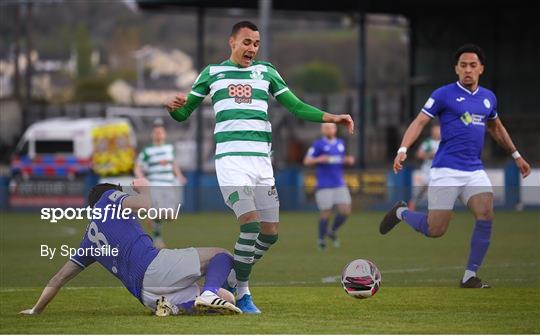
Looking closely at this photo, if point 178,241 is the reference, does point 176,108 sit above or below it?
above

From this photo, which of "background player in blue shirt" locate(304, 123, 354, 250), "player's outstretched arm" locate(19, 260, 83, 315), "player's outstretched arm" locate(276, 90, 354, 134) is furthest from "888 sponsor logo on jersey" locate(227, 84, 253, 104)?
"background player in blue shirt" locate(304, 123, 354, 250)

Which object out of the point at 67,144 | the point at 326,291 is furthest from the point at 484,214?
the point at 67,144

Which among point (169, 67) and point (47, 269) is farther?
point (169, 67)

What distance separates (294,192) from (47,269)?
17524 mm

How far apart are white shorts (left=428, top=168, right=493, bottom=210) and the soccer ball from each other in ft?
6.80

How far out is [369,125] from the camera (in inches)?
2496

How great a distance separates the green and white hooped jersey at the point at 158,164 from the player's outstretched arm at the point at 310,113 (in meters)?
10.3

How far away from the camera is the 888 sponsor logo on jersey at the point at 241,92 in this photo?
11.0 m

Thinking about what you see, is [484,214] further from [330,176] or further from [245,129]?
[330,176]

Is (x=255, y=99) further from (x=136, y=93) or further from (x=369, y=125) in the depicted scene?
(x=136, y=93)

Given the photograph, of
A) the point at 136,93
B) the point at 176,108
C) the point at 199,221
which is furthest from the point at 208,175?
the point at 136,93

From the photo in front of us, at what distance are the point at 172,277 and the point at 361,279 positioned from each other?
1852mm

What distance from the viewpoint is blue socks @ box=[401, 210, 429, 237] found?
13.5 meters

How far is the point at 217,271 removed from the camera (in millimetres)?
10609
